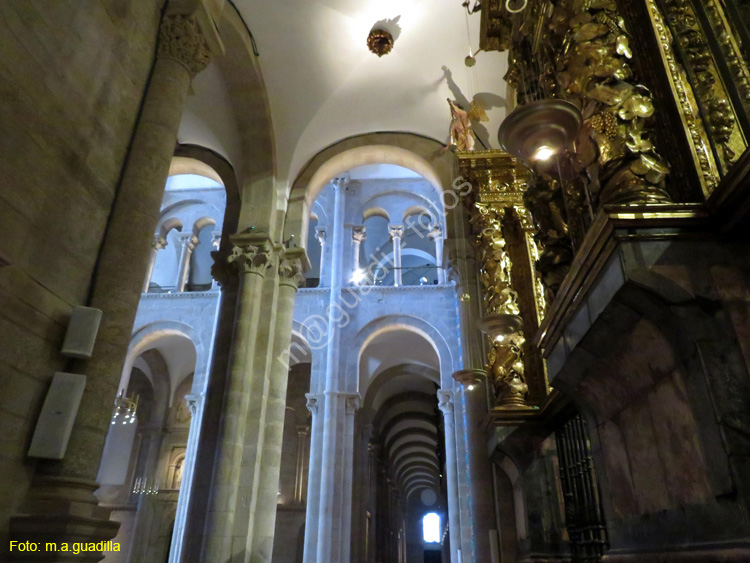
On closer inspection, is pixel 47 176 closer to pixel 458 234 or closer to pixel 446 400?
pixel 458 234

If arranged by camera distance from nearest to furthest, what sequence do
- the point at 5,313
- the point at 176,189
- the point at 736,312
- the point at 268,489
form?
→ the point at 736,312, the point at 5,313, the point at 268,489, the point at 176,189

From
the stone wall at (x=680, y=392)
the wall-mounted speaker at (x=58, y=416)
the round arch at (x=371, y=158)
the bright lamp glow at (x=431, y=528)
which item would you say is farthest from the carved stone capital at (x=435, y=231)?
the bright lamp glow at (x=431, y=528)

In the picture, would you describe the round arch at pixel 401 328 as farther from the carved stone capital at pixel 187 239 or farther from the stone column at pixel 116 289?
the stone column at pixel 116 289

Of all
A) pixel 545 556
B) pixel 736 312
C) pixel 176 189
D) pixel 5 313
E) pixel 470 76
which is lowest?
pixel 545 556

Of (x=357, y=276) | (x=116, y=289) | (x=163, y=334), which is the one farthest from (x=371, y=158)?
(x=163, y=334)

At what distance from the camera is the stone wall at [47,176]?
303 cm

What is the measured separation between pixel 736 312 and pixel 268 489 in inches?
247

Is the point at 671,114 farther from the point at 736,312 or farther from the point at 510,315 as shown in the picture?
the point at 510,315

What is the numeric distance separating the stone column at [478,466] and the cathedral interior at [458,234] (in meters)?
0.03

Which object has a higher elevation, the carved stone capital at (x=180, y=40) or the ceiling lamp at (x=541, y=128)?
the carved stone capital at (x=180, y=40)

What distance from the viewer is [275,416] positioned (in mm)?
7438

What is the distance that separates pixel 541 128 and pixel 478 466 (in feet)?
15.3

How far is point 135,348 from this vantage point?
53.0ft

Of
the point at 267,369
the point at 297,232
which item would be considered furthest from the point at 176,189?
the point at 267,369
